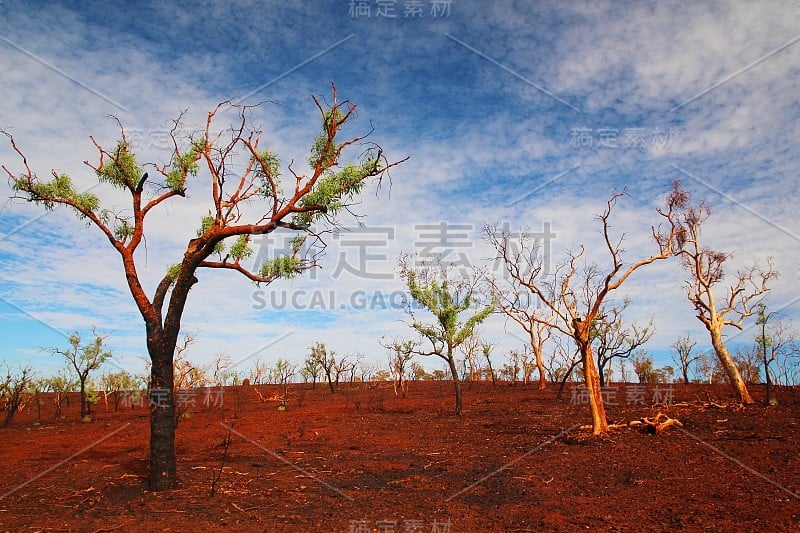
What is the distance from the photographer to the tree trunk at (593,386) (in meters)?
→ 13.7

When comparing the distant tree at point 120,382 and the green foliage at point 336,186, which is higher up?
the green foliage at point 336,186

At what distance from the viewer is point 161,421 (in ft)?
31.2

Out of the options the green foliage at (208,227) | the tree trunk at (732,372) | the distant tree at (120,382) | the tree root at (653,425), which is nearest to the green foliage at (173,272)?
the green foliage at (208,227)

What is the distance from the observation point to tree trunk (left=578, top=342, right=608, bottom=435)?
13.7 m

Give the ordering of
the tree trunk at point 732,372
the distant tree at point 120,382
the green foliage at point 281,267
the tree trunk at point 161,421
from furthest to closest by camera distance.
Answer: the distant tree at point 120,382
the tree trunk at point 732,372
the green foliage at point 281,267
the tree trunk at point 161,421

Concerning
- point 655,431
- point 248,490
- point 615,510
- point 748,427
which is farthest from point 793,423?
point 248,490

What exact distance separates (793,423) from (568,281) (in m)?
6.96

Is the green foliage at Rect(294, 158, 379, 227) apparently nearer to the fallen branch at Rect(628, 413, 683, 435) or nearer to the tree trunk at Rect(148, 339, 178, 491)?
the tree trunk at Rect(148, 339, 178, 491)

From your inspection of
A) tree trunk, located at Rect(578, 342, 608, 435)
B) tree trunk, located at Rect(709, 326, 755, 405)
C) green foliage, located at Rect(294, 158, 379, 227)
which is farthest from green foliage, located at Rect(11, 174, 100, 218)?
tree trunk, located at Rect(709, 326, 755, 405)

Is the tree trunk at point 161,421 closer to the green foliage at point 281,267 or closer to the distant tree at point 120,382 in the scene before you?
the green foliage at point 281,267

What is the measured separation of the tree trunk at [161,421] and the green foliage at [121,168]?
3568mm

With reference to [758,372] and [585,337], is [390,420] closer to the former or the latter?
[585,337]

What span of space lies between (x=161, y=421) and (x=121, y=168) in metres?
5.26

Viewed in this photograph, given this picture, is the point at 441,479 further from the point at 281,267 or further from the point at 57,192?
the point at 57,192
